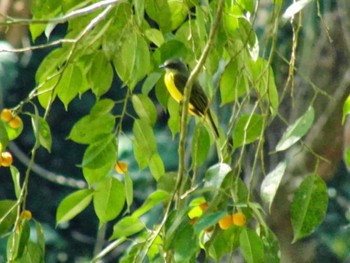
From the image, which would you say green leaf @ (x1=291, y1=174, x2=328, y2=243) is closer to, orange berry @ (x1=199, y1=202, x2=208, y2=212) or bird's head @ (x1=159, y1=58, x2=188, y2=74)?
orange berry @ (x1=199, y1=202, x2=208, y2=212)

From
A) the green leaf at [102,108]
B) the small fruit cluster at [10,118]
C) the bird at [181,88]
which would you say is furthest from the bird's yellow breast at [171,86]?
the small fruit cluster at [10,118]

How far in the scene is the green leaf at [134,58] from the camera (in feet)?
5.05

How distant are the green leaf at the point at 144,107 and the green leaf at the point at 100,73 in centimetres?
5

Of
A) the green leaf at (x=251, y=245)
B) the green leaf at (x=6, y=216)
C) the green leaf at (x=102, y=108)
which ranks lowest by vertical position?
the green leaf at (x=6, y=216)

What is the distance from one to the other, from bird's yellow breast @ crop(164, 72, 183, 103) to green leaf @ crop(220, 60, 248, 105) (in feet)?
0.45

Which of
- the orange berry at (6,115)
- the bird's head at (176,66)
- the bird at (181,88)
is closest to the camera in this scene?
the orange berry at (6,115)

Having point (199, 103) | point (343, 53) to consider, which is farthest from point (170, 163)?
point (199, 103)

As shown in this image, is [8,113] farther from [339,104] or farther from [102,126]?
[339,104]

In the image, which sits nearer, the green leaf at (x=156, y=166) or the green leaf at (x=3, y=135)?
the green leaf at (x=3, y=135)

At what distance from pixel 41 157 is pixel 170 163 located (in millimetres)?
1150

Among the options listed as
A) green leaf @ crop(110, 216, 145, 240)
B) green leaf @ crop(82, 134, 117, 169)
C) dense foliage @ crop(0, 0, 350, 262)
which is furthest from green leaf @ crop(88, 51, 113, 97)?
green leaf @ crop(110, 216, 145, 240)

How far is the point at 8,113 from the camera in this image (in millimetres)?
1519

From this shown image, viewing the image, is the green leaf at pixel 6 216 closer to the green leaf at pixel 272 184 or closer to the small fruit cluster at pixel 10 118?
the small fruit cluster at pixel 10 118

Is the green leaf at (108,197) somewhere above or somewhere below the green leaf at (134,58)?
below
